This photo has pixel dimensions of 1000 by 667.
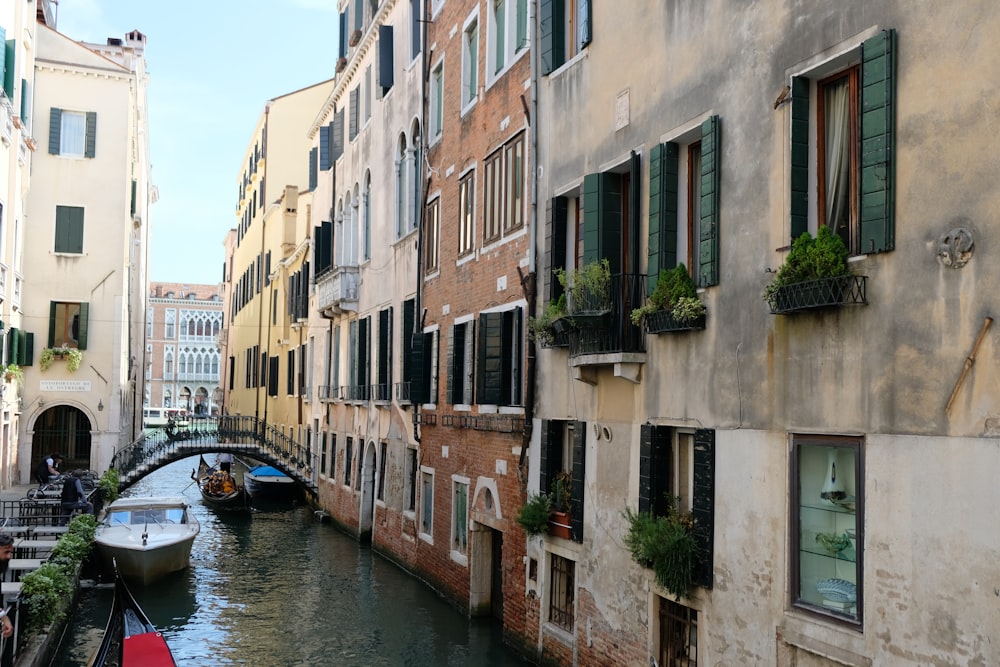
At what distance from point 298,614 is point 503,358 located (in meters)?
5.92

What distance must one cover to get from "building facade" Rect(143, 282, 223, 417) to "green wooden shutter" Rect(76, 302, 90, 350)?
195ft

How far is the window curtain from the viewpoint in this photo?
7.18 metres

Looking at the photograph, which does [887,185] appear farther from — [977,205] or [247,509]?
[247,509]

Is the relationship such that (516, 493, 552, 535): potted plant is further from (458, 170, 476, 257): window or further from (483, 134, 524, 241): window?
(458, 170, 476, 257): window

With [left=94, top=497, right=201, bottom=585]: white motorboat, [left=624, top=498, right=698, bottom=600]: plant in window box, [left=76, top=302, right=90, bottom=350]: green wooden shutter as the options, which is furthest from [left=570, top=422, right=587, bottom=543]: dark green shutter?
[left=76, top=302, right=90, bottom=350]: green wooden shutter

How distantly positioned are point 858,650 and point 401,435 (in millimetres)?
13534

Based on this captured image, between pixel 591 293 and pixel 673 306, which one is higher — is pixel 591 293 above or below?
above

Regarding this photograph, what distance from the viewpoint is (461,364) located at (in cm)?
1577

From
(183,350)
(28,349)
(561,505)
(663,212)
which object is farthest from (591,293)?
(183,350)

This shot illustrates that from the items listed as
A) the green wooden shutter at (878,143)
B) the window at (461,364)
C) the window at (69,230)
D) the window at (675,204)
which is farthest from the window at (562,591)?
the window at (69,230)

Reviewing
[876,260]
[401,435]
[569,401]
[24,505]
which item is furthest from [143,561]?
[876,260]

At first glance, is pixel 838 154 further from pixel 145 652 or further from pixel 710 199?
pixel 145 652

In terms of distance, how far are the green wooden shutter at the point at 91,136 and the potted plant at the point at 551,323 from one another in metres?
20.4

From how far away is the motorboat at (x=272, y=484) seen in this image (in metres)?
32.8
